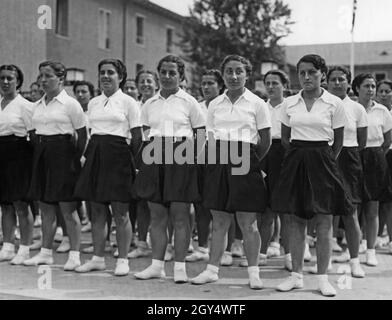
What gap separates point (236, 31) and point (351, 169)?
1056 inches

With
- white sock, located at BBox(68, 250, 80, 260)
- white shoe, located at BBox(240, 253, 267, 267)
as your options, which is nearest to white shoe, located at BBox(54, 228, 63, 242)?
white sock, located at BBox(68, 250, 80, 260)

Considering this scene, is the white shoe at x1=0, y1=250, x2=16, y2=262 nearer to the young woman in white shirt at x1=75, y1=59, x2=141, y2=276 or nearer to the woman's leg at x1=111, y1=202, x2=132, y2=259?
the young woman in white shirt at x1=75, y1=59, x2=141, y2=276

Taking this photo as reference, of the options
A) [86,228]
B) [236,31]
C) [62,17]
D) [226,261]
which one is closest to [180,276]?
[226,261]

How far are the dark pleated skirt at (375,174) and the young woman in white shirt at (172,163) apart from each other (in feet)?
7.30

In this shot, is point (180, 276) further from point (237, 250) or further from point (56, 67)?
point (56, 67)

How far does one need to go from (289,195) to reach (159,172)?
1.30 metres

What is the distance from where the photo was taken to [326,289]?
5.41 meters

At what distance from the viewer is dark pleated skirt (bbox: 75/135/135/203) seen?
20.2ft

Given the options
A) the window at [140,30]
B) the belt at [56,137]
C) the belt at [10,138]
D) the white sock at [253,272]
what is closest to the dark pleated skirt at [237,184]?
the white sock at [253,272]

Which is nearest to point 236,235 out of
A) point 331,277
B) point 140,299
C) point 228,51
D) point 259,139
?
point 331,277

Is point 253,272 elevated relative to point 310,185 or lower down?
lower down

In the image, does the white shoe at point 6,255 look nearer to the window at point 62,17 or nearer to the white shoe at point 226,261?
the white shoe at point 226,261

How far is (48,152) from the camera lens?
645 cm

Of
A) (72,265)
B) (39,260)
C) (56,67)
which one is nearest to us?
(72,265)
